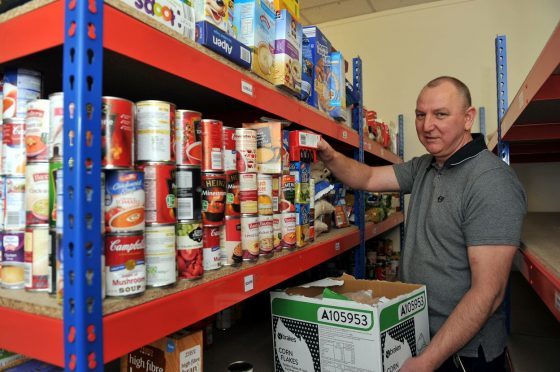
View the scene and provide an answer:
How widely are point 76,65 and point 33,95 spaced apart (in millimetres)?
327

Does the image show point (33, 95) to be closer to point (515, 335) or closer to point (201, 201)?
point (201, 201)

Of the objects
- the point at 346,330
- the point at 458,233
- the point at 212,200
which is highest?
the point at 212,200

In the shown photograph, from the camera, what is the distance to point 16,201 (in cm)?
85

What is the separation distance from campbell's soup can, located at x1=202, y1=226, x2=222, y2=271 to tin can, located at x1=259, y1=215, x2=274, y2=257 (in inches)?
9.0

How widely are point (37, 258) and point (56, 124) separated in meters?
0.27

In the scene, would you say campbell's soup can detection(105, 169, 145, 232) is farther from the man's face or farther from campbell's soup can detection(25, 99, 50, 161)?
the man's face

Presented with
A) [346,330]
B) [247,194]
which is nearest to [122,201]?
[247,194]

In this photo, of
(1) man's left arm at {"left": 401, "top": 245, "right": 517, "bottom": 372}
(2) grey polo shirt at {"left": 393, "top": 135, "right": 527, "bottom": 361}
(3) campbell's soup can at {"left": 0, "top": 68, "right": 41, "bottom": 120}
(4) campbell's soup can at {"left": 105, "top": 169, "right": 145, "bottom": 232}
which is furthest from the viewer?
(2) grey polo shirt at {"left": 393, "top": 135, "right": 527, "bottom": 361}

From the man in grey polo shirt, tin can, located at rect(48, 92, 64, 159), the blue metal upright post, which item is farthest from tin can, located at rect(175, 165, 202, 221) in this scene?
the blue metal upright post

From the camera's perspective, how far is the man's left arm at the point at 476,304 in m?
1.46

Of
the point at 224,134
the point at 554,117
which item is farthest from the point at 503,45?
the point at 224,134

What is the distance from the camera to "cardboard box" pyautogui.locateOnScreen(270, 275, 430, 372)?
1235 millimetres

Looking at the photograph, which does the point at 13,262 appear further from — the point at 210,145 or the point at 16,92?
the point at 210,145

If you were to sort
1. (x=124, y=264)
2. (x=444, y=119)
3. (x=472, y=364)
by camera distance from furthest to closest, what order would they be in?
(x=444, y=119) → (x=472, y=364) → (x=124, y=264)
